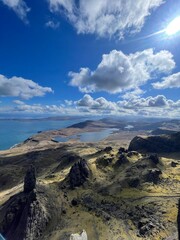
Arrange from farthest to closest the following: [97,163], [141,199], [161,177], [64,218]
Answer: [97,163]
[161,177]
[141,199]
[64,218]

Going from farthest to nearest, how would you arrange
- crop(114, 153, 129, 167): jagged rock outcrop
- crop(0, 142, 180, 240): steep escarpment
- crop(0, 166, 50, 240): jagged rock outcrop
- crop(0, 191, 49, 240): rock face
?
crop(114, 153, 129, 167): jagged rock outcrop, crop(0, 166, 50, 240): jagged rock outcrop, crop(0, 191, 49, 240): rock face, crop(0, 142, 180, 240): steep escarpment

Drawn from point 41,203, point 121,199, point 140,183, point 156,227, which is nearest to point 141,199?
point 121,199

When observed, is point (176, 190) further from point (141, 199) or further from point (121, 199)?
point (121, 199)

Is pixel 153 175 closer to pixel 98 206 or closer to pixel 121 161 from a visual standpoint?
pixel 121 161

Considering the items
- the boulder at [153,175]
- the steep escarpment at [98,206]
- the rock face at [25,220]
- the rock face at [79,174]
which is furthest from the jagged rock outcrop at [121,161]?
the rock face at [25,220]

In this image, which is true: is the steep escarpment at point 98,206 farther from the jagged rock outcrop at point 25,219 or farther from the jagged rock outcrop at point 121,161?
the jagged rock outcrop at point 121,161

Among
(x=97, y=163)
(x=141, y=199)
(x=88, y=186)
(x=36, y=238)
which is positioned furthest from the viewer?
(x=97, y=163)

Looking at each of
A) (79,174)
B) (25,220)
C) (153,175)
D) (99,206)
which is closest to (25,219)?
(25,220)

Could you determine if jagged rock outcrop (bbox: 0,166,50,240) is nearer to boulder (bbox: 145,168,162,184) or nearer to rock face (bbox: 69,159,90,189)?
rock face (bbox: 69,159,90,189)

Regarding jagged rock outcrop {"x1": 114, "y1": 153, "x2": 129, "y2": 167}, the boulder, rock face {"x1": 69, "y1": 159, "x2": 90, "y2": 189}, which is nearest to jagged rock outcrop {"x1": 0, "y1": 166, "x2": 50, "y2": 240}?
rock face {"x1": 69, "y1": 159, "x2": 90, "y2": 189}
